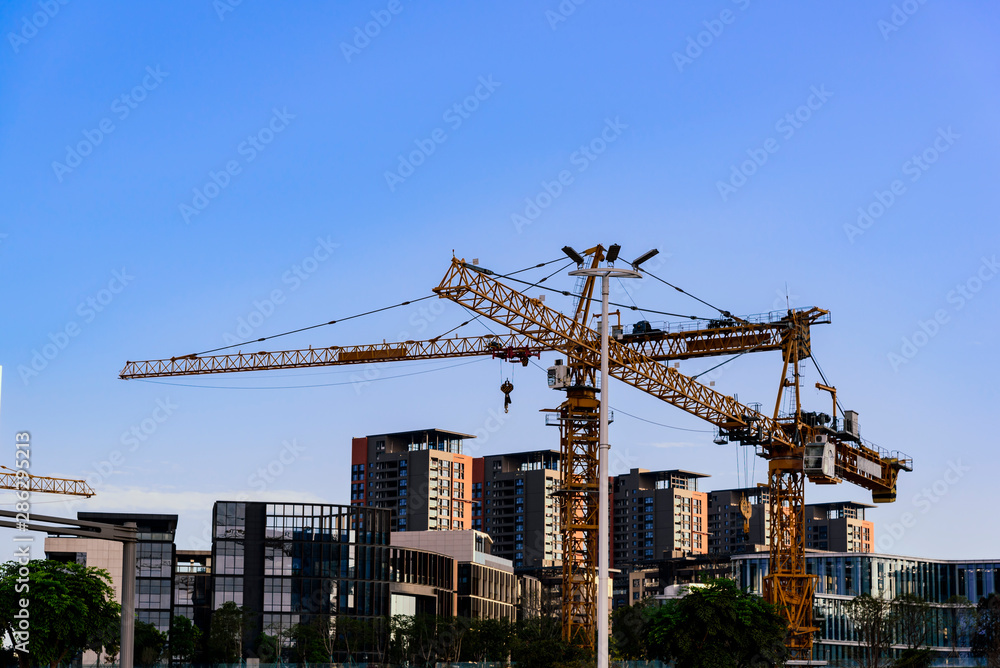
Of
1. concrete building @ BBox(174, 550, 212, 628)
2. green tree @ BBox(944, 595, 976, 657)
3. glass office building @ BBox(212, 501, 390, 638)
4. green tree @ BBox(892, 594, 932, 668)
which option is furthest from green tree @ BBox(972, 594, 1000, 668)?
concrete building @ BBox(174, 550, 212, 628)

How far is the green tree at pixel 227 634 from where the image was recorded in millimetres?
118625

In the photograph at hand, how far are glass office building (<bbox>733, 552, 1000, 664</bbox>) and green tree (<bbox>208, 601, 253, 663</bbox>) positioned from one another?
63.9 metres

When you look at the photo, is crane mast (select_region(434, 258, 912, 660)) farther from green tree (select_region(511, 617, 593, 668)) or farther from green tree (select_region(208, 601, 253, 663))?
green tree (select_region(208, 601, 253, 663))

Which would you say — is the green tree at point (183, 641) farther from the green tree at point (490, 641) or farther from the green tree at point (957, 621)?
the green tree at point (957, 621)

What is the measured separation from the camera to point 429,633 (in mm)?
127750

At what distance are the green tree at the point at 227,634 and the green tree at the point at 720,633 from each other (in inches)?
2548

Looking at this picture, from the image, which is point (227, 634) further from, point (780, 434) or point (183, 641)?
point (780, 434)

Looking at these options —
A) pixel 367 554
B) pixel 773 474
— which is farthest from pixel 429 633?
pixel 773 474

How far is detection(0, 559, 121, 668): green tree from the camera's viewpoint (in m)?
60.3

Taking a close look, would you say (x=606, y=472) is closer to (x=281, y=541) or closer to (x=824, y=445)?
(x=824, y=445)

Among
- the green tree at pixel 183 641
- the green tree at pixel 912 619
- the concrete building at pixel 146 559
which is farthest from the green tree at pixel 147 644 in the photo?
the green tree at pixel 912 619

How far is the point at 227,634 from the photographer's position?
4729 inches

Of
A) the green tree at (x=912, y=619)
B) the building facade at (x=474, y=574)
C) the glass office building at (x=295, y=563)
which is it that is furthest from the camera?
the building facade at (x=474, y=574)

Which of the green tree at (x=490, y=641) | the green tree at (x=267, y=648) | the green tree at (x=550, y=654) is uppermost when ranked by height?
the green tree at (x=550, y=654)
